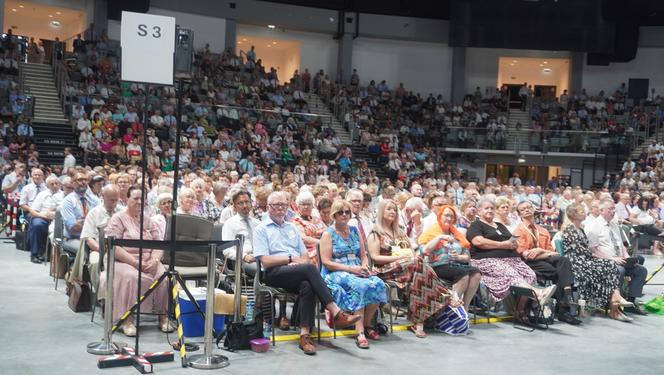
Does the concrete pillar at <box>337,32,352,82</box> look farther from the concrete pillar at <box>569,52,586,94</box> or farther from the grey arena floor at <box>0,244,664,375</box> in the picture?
the grey arena floor at <box>0,244,664,375</box>

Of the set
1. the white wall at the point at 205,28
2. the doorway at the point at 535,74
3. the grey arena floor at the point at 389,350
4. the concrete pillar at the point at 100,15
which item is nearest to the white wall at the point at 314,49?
the white wall at the point at 205,28

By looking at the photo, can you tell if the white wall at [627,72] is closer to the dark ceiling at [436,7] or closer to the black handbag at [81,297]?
the dark ceiling at [436,7]

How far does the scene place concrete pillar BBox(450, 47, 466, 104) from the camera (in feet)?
94.0

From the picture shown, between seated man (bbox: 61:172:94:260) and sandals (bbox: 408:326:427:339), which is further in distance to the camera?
seated man (bbox: 61:172:94:260)

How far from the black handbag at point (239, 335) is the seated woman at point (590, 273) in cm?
357

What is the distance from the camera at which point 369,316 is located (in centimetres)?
611

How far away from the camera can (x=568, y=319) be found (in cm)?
720

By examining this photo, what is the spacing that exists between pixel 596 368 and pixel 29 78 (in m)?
18.3

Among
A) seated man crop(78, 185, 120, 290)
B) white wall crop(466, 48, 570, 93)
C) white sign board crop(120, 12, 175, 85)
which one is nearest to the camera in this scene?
white sign board crop(120, 12, 175, 85)

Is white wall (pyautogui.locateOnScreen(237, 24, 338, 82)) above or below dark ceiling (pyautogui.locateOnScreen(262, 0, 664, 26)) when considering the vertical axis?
below

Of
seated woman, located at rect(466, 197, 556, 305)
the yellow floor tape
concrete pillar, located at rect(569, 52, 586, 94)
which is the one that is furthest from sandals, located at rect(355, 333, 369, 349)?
concrete pillar, located at rect(569, 52, 586, 94)

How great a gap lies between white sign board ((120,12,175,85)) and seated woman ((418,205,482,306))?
122 inches

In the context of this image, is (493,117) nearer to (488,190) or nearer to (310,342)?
(488,190)

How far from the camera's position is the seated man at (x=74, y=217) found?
7.21 meters
